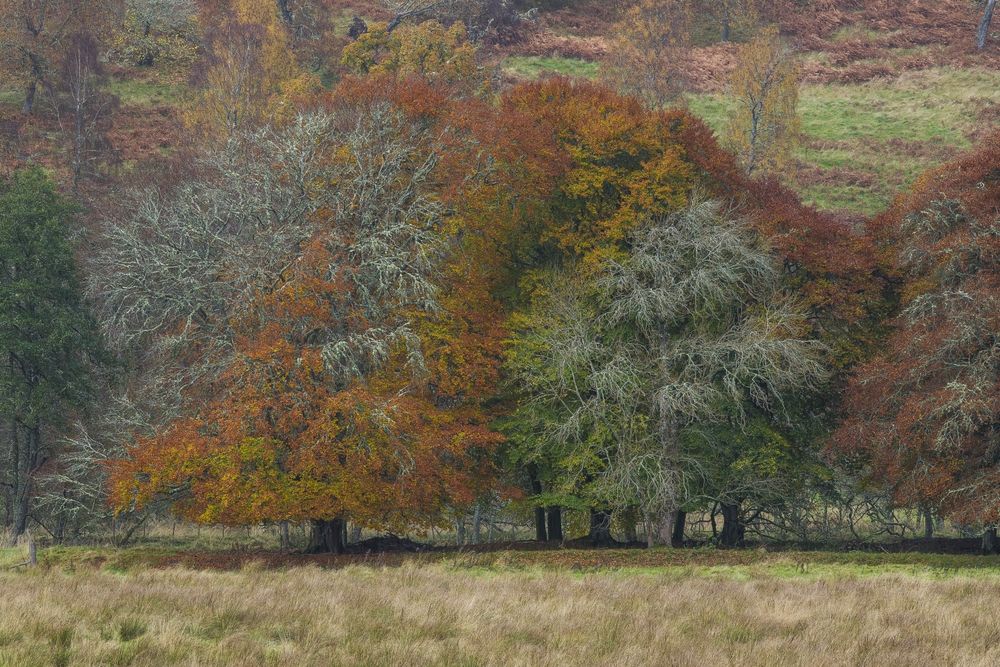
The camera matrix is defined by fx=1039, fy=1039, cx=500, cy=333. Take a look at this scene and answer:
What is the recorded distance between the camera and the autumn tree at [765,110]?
64.1 metres

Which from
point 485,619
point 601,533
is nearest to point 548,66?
point 601,533

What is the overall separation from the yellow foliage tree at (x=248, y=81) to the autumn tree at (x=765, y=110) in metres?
26.5

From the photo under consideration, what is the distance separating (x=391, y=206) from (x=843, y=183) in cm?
4338

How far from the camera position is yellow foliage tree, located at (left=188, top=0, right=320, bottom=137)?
2363 inches

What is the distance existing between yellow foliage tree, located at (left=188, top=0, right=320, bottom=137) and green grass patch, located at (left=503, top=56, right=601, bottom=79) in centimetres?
1798

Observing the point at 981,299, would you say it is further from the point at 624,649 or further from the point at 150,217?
the point at 150,217

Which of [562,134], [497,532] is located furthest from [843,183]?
[562,134]

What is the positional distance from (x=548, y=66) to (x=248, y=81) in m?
28.2

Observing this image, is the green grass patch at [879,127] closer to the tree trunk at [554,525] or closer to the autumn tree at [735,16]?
the autumn tree at [735,16]

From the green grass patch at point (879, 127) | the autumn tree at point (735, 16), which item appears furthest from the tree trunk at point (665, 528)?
the autumn tree at point (735, 16)

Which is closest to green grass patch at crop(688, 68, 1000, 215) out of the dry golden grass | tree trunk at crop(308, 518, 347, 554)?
tree trunk at crop(308, 518, 347, 554)

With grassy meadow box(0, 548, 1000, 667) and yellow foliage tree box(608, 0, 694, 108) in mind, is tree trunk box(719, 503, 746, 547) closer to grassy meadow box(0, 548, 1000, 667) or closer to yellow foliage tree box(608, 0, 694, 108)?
grassy meadow box(0, 548, 1000, 667)

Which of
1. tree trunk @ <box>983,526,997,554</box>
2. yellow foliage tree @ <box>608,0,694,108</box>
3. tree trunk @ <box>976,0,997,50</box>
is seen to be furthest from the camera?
tree trunk @ <box>976,0,997,50</box>

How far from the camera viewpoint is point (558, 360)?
31.3 metres
